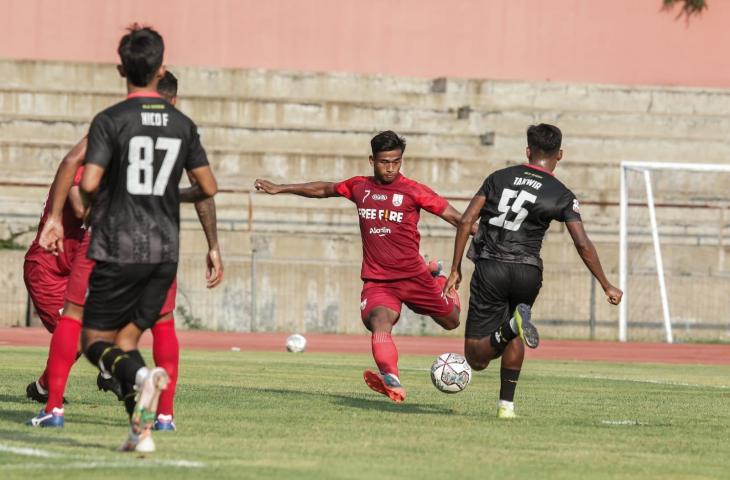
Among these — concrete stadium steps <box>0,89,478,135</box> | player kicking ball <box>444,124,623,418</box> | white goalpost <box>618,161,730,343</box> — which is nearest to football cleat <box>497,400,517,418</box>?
player kicking ball <box>444,124,623,418</box>

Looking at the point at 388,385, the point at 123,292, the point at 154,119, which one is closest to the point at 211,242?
the point at 123,292

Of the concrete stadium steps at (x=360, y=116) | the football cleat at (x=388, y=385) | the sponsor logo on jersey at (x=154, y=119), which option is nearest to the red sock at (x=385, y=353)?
the football cleat at (x=388, y=385)

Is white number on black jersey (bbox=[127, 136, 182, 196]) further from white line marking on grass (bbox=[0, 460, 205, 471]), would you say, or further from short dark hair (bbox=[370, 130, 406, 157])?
short dark hair (bbox=[370, 130, 406, 157])

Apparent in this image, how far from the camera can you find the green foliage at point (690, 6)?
117 feet

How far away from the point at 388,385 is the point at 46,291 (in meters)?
2.60

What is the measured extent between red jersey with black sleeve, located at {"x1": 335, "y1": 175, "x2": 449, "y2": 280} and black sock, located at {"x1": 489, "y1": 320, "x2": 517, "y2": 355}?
4.61ft

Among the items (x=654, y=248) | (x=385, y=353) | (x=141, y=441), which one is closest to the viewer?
(x=141, y=441)

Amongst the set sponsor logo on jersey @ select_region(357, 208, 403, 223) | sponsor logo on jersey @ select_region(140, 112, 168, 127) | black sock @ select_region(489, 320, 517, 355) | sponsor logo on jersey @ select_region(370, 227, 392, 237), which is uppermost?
sponsor logo on jersey @ select_region(140, 112, 168, 127)

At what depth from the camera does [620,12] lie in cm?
3531

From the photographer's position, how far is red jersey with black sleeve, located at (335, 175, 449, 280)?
12000 mm

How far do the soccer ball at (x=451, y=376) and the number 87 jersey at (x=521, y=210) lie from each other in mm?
1070

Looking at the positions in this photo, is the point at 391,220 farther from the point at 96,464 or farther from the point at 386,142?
the point at 96,464

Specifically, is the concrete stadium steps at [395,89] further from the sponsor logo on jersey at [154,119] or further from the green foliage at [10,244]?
the sponsor logo on jersey at [154,119]

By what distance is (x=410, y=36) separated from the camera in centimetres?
3447
